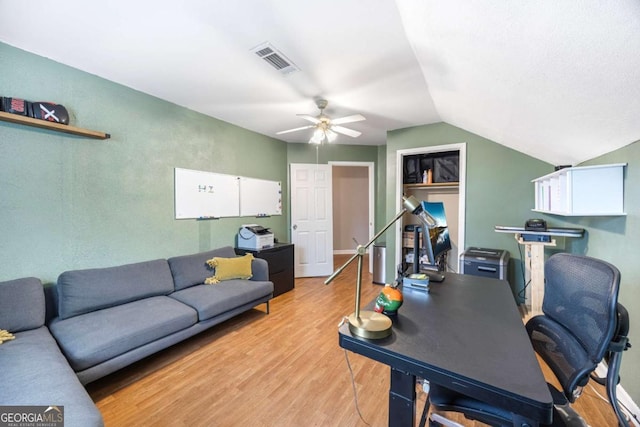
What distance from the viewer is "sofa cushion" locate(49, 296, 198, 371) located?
5.57 ft

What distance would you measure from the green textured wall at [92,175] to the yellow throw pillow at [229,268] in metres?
0.43

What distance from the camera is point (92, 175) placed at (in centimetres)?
236

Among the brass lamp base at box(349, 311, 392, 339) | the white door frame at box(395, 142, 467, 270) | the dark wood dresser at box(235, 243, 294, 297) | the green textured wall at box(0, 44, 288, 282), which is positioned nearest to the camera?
the brass lamp base at box(349, 311, 392, 339)

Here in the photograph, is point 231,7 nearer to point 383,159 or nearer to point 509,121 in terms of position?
point 509,121

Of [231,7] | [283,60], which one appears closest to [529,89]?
[283,60]

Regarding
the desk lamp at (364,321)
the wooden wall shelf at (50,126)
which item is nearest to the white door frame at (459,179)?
the desk lamp at (364,321)

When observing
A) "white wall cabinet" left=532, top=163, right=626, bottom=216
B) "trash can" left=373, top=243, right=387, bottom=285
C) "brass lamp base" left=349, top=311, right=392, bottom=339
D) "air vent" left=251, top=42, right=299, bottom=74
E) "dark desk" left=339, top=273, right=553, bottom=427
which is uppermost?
"air vent" left=251, top=42, right=299, bottom=74

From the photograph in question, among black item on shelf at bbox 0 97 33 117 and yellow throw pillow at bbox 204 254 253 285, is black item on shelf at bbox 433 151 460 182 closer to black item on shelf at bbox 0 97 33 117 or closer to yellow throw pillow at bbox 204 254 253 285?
yellow throw pillow at bbox 204 254 253 285

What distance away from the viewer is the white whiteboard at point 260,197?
154 inches

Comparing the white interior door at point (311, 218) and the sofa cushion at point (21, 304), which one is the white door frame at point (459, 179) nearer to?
the white interior door at point (311, 218)

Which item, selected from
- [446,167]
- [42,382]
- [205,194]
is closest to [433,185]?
[446,167]

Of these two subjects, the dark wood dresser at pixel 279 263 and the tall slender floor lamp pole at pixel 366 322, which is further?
the dark wood dresser at pixel 279 263

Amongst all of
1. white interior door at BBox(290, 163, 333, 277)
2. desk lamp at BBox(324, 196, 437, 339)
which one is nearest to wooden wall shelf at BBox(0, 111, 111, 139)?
→ desk lamp at BBox(324, 196, 437, 339)

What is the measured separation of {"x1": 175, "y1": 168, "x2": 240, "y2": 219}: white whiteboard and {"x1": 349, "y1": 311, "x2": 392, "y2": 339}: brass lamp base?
271 cm
